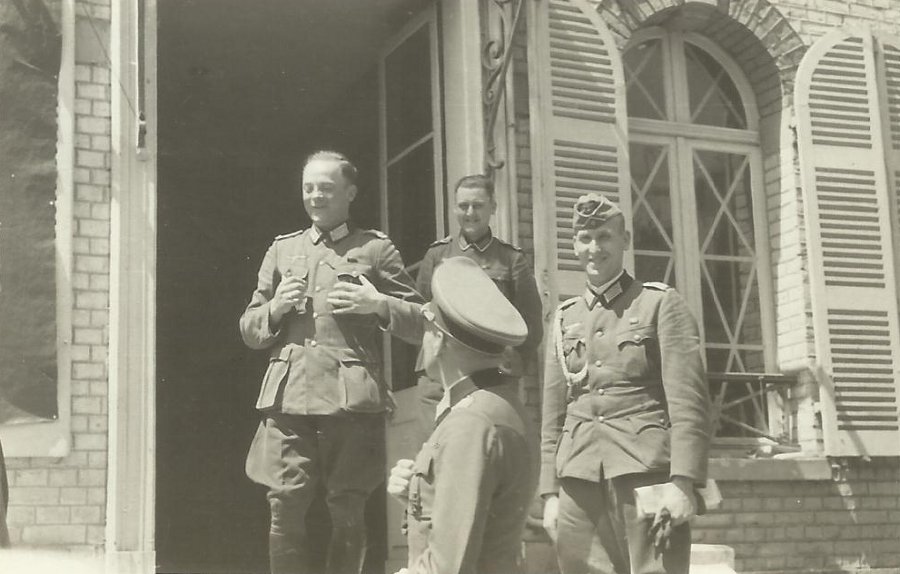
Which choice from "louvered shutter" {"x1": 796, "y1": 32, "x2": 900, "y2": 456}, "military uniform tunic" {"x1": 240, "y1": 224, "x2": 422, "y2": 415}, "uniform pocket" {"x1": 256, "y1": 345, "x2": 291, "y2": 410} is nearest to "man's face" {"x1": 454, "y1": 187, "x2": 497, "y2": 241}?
"military uniform tunic" {"x1": 240, "y1": 224, "x2": 422, "y2": 415}

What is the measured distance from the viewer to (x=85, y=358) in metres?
5.56

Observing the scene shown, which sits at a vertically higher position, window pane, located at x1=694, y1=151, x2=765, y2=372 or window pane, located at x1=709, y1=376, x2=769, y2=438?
window pane, located at x1=694, y1=151, x2=765, y2=372

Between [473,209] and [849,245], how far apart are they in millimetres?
2862

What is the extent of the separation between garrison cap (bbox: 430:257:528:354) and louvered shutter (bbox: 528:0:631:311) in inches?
129

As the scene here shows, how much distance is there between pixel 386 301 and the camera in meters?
4.62

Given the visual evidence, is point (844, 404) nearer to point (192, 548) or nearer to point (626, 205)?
point (626, 205)

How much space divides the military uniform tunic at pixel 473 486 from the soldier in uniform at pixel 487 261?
2175 millimetres

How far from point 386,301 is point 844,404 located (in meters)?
3.38

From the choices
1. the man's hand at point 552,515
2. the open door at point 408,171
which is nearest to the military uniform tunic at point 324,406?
the man's hand at point 552,515

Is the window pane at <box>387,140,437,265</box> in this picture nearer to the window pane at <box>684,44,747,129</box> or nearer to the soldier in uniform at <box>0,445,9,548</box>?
the window pane at <box>684,44,747,129</box>

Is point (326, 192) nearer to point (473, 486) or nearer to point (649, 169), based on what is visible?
point (473, 486)

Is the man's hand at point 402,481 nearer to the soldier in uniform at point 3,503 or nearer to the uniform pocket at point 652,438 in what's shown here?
the uniform pocket at point 652,438

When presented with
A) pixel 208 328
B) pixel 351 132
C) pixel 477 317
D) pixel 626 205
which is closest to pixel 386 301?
pixel 477 317

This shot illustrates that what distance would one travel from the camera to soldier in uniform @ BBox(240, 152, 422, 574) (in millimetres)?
4559
